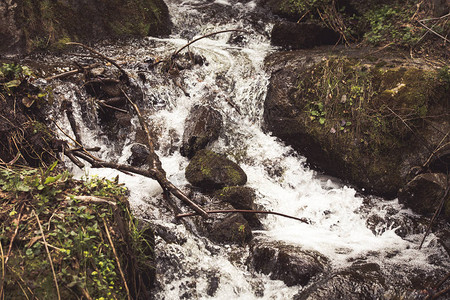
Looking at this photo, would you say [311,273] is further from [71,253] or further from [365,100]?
[365,100]

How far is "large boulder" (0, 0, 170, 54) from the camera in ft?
25.3

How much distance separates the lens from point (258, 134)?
23.1 ft

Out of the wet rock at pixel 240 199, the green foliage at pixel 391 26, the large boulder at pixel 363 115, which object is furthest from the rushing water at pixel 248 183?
the green foliage at pixel 391 26

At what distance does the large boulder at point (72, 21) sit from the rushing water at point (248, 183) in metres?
0.66

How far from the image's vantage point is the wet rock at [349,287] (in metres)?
3.41

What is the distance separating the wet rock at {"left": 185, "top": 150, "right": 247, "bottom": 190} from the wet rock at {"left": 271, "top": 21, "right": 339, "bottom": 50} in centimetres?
469

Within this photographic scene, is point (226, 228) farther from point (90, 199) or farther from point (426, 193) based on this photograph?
point (426, 193)

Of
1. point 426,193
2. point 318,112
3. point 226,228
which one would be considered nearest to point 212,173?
point 226,228

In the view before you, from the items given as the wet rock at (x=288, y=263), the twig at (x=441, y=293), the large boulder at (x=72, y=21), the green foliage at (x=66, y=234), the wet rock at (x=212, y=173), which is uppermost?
the large boulder at (x=72, y=21)

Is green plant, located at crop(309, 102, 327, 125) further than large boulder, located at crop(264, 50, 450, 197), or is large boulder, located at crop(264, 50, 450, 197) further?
green plant, located at crop(309, 102, 327, 125)

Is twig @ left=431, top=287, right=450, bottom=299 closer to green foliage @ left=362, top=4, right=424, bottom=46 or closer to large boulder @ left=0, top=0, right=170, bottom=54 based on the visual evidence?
green foliage @ left=362, top=4, right=424, bottom=46

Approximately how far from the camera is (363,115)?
588cm

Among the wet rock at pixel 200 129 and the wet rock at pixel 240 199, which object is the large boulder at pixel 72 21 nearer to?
the wet rock at pixel 200 129

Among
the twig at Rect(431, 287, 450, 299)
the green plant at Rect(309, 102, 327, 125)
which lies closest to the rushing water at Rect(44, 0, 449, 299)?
the twig at Rect(431, 287, 450, 299)
